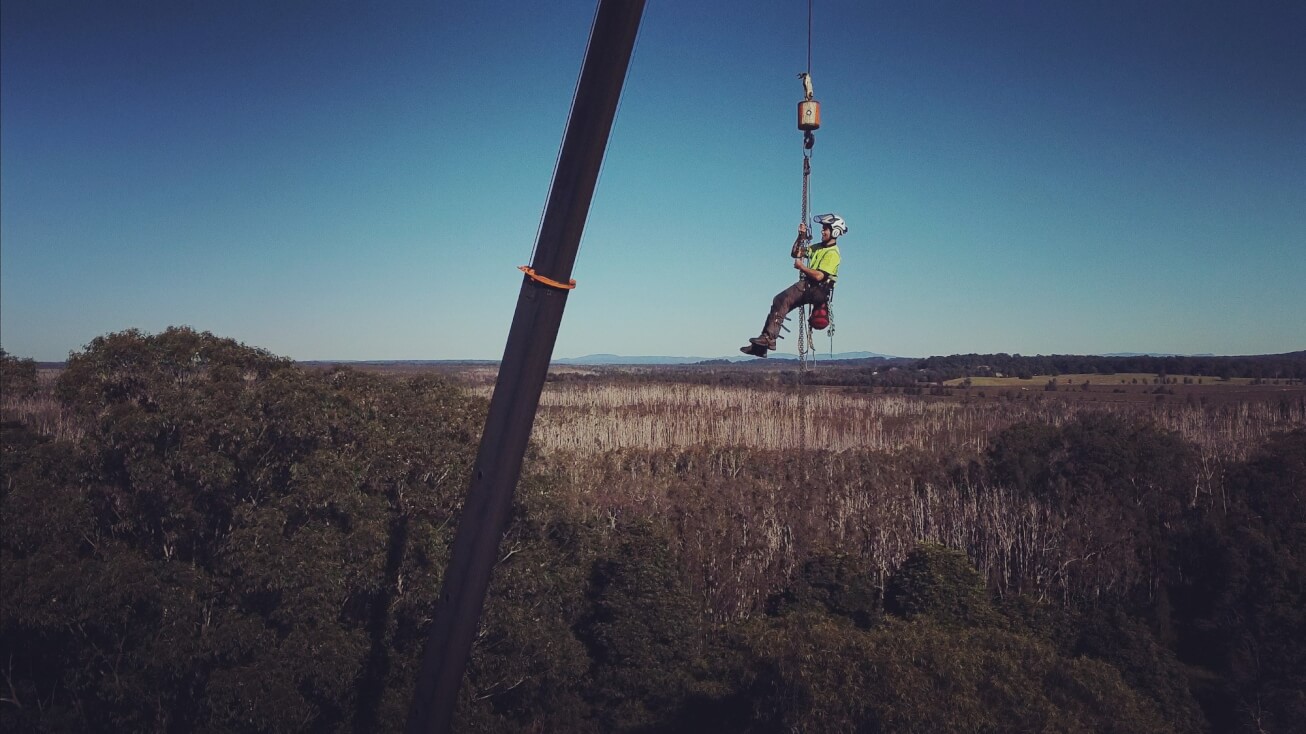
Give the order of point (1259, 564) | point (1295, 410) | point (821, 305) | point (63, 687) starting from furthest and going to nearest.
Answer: point (1295, 410)
point (1259, 564)
point (63, 687)
point (821, 305)

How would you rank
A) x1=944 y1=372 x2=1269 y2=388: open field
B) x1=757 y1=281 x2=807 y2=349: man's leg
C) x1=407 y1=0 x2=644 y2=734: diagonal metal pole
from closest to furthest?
1. x1=407 y1=0 x2=644 y2=734: diagonal metal pole
2. x1=757 y1=281 x2=807 y2=349: man's leg
3. x1=944 y1=372 x2=1269 y2=388: open field

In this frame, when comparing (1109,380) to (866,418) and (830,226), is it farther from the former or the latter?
(830,226)

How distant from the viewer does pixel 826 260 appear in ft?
20.0

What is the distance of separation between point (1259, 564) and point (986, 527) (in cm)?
870

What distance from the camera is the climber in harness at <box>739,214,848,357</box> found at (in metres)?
6.02

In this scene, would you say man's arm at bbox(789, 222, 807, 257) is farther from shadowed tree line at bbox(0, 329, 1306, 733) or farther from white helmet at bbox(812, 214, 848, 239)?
shadowed tree line at bbox(0, 329, 1306, 733)

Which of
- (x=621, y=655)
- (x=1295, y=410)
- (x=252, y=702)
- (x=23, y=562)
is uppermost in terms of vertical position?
(x=1295, y=410)

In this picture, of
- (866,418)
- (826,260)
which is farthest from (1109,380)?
(826,260)

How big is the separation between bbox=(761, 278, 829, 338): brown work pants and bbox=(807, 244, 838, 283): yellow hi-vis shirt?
10cm

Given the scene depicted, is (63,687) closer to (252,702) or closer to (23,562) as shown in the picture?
(23,562)

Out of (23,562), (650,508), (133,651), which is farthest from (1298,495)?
(23,562)

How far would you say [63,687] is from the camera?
1505 centimetres

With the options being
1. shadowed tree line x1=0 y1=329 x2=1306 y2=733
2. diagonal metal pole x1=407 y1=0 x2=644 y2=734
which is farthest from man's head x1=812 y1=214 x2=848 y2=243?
shadowed tree line x1=0 y1=329 x2=1306 y2=733

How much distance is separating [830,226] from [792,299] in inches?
25.2
